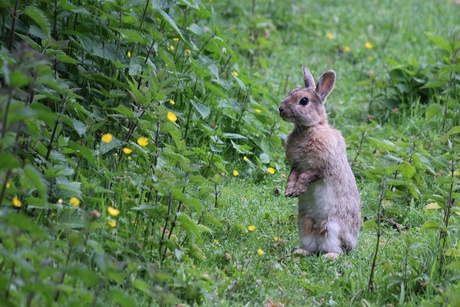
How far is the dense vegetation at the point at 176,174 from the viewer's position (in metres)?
3.79

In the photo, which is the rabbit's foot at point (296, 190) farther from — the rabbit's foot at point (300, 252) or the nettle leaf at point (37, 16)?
the nettle leaf at point (37, 16)

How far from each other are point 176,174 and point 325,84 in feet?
5.53

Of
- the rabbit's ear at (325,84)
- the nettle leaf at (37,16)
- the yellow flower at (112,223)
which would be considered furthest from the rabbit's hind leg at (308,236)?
the nettle leaf at (37,16)

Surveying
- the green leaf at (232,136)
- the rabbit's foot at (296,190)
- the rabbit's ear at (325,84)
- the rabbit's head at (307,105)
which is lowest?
the green leaf at (232,136)

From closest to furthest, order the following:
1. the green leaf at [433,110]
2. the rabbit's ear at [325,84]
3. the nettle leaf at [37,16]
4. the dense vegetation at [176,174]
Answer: the dense vegetation at [176,174], the nettle leaf at [37,16], the rabbit's ear at [325,84], the green leaf at [433,110]

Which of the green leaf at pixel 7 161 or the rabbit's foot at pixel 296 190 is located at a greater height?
the green leaf at pixel 7 161

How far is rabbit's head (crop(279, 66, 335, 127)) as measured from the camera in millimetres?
5505

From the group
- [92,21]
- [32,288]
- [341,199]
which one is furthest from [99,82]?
[32,288]

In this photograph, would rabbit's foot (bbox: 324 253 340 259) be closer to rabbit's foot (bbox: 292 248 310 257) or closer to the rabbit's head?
rabbit's foot (bbox: 292 248 310 257)

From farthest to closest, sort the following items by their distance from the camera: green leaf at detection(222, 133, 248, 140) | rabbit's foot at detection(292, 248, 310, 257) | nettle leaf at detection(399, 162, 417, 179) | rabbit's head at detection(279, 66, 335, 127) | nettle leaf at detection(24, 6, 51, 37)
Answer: green leaf at detection(222, 133, 248, 140) → nettle leaf at detection(399, 162, 417, 179) → rabbit's head at detection(279, 66, 335, 127) → rabbit's foot at detection(292, 248, 310, 257) → nettle leaf at detection(24, 6, 51, 37)

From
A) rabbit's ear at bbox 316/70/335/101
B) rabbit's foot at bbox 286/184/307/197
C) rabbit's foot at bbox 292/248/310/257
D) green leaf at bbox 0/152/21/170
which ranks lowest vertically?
rabbit's foot at bbox 292/248/310/257

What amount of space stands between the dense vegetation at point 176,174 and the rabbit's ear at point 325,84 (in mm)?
497

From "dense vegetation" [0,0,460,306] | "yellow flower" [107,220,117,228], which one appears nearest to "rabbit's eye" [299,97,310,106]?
"dense vegetation" [0,0,460,306]

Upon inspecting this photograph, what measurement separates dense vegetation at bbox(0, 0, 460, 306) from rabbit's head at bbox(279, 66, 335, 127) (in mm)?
507
